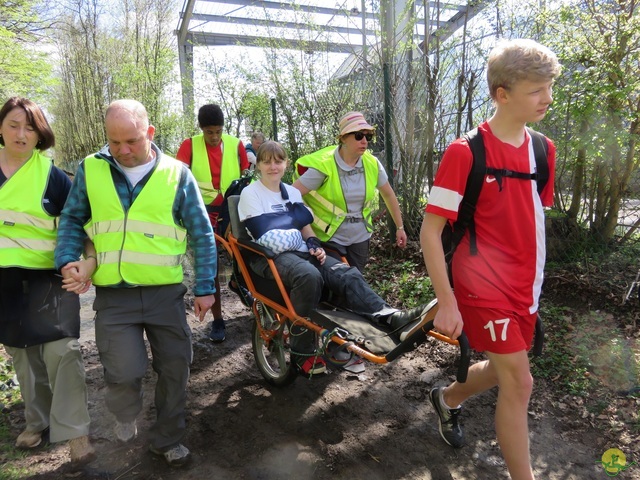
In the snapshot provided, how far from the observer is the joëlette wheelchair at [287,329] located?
262cm

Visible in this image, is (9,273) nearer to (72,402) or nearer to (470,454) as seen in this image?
(72,402)

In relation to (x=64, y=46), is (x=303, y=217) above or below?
below

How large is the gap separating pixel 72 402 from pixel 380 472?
1868 millimetres

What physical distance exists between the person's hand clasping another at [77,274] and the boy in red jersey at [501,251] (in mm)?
1833

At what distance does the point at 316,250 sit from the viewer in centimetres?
374

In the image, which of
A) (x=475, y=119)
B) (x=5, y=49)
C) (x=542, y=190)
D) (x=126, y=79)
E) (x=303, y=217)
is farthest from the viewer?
(x=126, y=79)

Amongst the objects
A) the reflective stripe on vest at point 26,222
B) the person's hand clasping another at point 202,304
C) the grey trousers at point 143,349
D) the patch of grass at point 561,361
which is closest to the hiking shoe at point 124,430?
the grey trousers at point 143,349

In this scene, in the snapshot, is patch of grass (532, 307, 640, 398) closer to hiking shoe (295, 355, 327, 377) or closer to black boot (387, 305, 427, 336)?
black boot (387, 305, 427, 336)

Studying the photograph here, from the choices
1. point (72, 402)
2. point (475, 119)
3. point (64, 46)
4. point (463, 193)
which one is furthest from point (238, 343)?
point (64, 46)

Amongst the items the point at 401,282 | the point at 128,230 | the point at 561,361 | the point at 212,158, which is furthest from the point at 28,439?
the point at 401,282

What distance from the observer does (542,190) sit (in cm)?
239

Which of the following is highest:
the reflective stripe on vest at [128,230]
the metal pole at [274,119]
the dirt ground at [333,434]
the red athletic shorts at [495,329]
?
the metal pole at [274,119]

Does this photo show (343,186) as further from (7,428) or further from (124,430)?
(7,428)

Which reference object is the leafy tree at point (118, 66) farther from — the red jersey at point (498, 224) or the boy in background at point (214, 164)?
the red jersey at point (498, 224)
